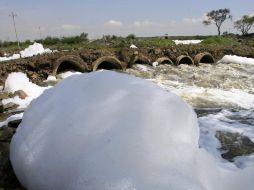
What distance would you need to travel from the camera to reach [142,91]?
3229 mm

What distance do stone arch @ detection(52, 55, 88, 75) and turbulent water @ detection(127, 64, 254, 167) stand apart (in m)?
1.58

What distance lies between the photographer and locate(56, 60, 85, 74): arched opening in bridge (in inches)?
402

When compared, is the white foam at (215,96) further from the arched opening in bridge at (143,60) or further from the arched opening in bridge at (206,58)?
the arched opening in bridge at (206,58)

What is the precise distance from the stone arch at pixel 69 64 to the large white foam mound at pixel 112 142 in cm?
642

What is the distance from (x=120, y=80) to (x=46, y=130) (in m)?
0.78

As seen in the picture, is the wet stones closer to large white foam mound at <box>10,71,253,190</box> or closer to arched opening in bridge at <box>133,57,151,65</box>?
large white foam mound at <box>10,71,253,190</box>

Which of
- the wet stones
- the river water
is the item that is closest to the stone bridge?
the river water

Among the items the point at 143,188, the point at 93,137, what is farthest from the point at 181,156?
the point at 93,137

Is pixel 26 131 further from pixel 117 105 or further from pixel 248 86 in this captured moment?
pixel 248 86

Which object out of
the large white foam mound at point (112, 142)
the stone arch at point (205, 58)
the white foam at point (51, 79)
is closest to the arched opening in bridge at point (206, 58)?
the stone arch at point (205, 58)

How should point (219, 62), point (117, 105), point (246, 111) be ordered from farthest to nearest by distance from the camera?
point (219, 62), point (246, 111), point (117, 105)

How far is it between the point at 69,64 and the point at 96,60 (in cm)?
79

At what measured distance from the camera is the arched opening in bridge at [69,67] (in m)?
10.2

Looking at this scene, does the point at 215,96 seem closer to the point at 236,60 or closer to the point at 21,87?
the point at 21,87
